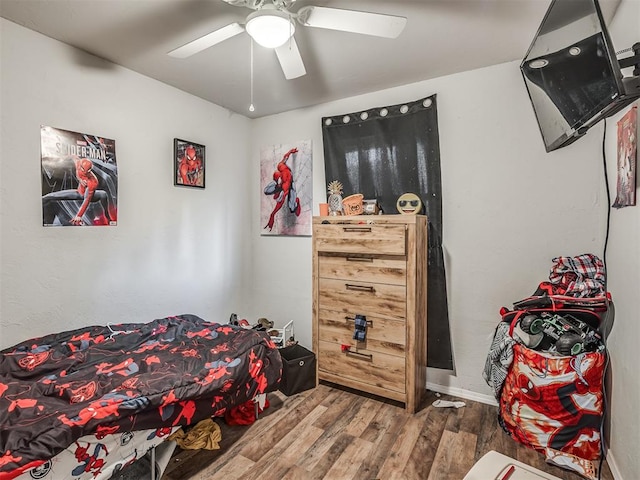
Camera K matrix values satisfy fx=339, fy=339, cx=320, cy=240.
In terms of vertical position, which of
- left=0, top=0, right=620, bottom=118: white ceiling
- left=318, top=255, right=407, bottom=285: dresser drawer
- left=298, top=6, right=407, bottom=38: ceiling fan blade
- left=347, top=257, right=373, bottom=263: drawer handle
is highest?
left=0, top=0, right=620, bottom=118: white ceiling

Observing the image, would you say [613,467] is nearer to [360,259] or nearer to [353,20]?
[360,259]

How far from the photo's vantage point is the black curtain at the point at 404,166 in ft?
8.44

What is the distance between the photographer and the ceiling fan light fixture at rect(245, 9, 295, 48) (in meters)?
1.40

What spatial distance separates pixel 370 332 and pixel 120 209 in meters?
2.04

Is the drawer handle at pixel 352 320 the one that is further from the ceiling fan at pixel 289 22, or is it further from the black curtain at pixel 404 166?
the ceiling fan at pixel 289 22

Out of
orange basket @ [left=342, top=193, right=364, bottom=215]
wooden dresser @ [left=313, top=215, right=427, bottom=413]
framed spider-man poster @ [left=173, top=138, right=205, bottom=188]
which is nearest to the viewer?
wooden dresser @ [left=313, top=215, right=427, bottom=413]

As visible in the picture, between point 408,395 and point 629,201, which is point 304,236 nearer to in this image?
point 408,395

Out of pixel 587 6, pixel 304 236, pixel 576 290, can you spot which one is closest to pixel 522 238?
pixel 576 290

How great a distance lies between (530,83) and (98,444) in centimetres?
266

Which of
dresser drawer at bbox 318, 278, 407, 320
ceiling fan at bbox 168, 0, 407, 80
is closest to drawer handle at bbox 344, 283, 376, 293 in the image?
dresser drawer at bbox 318, 278, 407, 320

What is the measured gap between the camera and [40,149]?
2.05 meters

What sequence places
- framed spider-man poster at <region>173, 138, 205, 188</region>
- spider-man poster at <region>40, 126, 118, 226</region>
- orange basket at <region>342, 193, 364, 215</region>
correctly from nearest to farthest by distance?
spider-man poster at <region>40, 126, 118, 226</region>, orange basket at <region>342, 193, 364, 215</region>, framed spider-man poster at <region>173, 138, 205, 188</region>

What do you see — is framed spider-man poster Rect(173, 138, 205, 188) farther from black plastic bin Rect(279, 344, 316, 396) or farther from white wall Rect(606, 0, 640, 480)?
white wall Rect(606, 0, 640, 480)

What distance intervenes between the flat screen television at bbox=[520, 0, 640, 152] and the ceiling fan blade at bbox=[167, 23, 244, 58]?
134 cm
